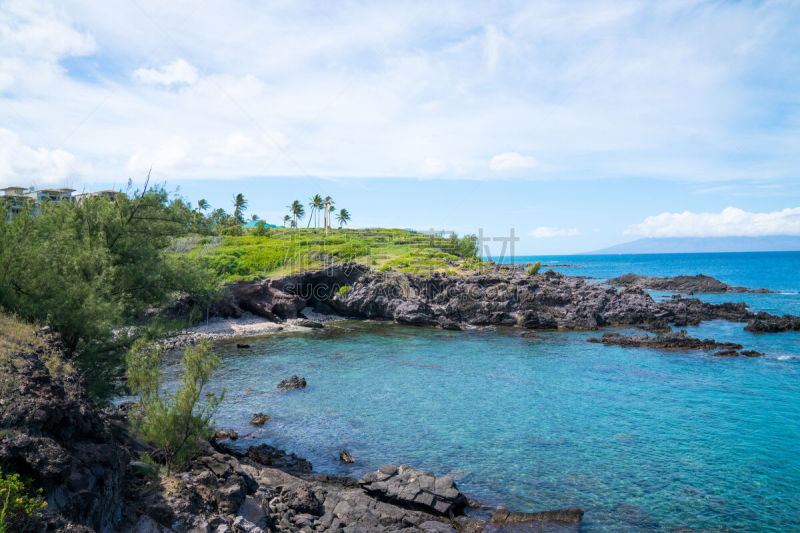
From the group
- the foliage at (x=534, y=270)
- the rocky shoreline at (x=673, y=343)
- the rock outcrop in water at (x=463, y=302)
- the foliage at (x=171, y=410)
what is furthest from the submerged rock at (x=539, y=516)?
the foliage at (x=534, y=270)

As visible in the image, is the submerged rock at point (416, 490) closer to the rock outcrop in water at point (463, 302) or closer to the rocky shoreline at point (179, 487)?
the rocky shoreline at point (179, 487)

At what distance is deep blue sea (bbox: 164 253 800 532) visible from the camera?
16.0 metres

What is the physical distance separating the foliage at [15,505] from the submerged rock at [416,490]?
10468mm

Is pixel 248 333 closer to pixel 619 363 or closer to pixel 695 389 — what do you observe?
pixel 619 363

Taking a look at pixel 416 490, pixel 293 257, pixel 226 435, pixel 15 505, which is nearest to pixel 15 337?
pixel 15 505

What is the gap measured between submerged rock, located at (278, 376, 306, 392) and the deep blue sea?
25.9 inches

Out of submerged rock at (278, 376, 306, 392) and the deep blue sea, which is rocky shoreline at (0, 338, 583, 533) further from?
submerged rock at (278, 376, 306, 392)

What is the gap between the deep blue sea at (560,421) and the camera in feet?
52.4

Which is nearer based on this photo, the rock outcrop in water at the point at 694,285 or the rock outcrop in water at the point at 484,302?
the rock outcrop in water at the point at 484,302

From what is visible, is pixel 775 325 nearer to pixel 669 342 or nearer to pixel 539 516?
pixel 669 342

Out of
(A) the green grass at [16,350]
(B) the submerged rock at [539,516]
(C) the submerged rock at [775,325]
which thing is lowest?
(B) the submerged rock at [539,516]

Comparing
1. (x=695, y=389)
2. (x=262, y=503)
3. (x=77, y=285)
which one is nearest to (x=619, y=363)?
(x=695, y=389)

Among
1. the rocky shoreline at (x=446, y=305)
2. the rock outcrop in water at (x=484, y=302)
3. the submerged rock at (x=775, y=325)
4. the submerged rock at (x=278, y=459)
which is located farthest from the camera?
the rock outcrop in water at (x=484, y=302)


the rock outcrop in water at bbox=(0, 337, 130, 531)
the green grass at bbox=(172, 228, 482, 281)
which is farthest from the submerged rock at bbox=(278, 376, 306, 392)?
the green grass at bbox=(172, 228, 482, 281)
